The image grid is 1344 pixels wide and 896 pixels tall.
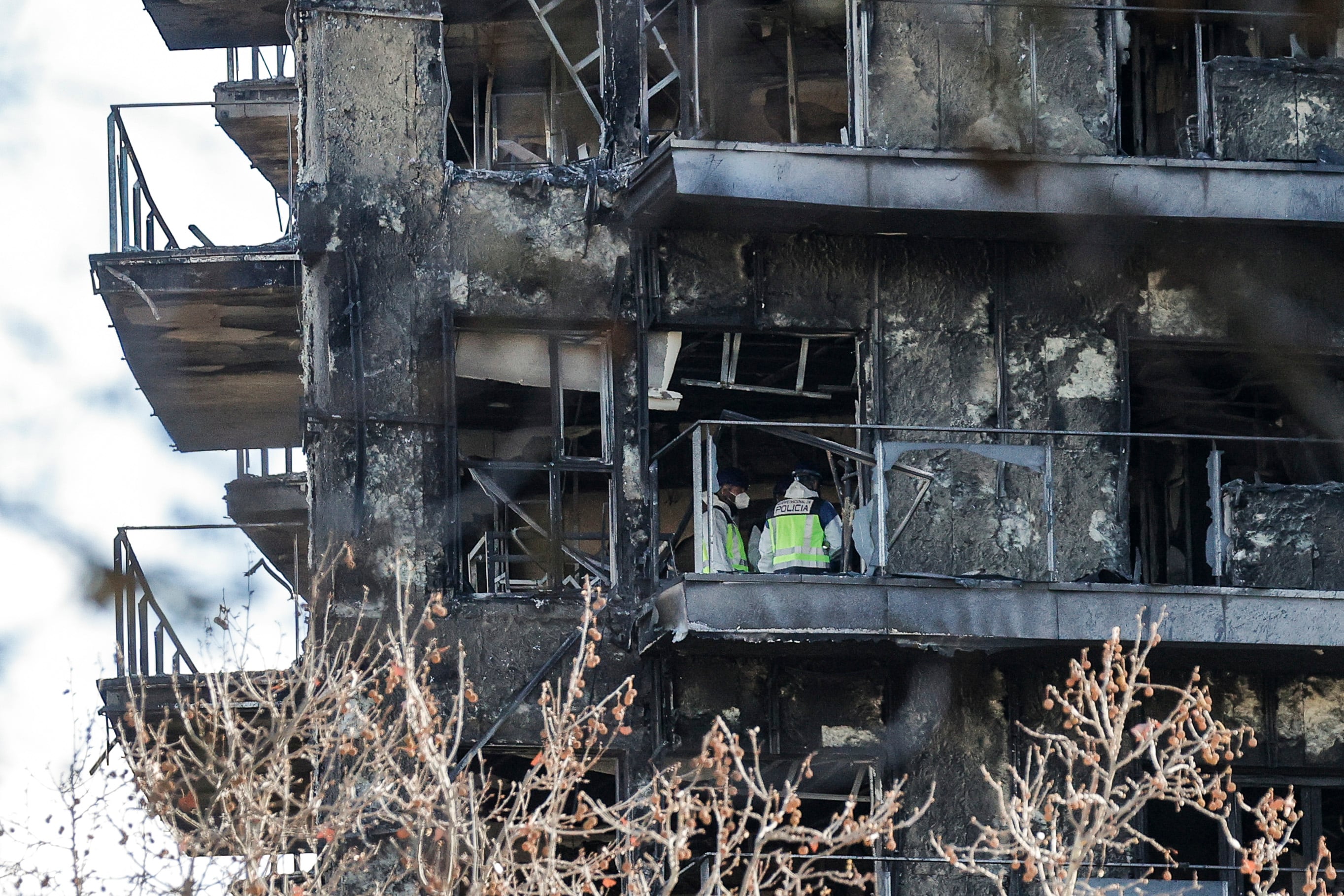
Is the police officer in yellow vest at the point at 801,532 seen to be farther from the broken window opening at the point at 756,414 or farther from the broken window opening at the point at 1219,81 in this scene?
the broken window opening at the point at 1219,81

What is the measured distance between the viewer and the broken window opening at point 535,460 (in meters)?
16.5

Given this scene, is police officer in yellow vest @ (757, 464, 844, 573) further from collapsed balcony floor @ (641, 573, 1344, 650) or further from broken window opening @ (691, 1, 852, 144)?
broken window opening @ (691, 1, 852, 144)

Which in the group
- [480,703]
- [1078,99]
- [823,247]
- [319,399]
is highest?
[1078,99]

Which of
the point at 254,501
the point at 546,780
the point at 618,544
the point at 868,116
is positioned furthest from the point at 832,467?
the point at 254,501

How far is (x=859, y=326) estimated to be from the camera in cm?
1670

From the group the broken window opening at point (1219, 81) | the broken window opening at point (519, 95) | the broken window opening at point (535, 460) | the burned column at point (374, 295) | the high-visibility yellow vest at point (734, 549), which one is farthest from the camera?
the broken window opening at point (519, 95)

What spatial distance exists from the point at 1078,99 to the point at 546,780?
6781 millimetres

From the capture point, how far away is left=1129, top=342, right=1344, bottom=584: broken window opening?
1755 cm

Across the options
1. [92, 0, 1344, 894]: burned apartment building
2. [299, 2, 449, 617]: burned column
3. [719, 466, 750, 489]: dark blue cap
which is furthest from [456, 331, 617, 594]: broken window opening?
[719, 466, 750, 489]: dark blue cap

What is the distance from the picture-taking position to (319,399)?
1641 cm

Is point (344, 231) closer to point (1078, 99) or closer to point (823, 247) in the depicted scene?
point (823, 247)

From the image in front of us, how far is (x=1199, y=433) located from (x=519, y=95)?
595 cm

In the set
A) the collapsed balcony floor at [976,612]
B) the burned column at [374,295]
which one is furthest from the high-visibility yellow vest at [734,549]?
the burned column at [374,295]

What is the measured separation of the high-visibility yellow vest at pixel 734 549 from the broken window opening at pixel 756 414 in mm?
243
